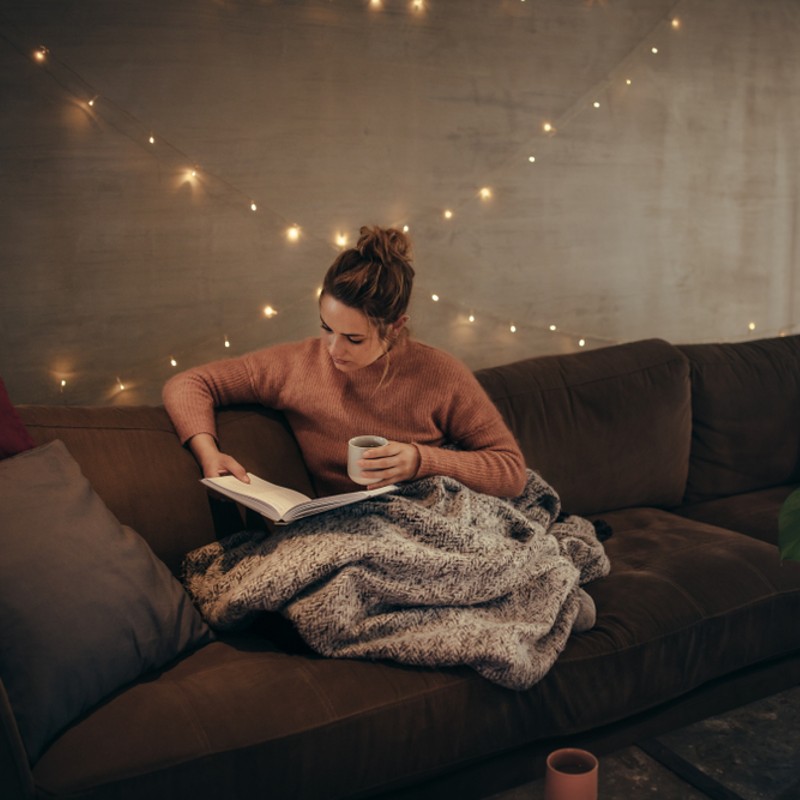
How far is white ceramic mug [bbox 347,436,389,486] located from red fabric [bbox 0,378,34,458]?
23.5 inches

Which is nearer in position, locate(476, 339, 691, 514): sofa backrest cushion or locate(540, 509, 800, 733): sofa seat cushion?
locate(540, 509, 800, 733): sofa seat cushion

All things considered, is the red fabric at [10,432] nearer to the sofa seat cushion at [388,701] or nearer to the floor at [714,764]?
the sofa seat cushion at [388,701]

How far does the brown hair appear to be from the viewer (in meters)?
1.94

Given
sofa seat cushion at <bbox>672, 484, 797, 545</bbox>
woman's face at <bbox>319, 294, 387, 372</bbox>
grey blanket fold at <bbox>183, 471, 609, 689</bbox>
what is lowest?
sofa seat cushion at <bbox>672, 484, 797, 545</bbox>

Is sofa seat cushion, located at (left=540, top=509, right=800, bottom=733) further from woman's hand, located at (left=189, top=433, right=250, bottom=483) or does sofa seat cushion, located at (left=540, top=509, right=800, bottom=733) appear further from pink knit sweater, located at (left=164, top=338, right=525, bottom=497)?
woman's hand, located at (left=189, top=433, right=250, bottom=483)

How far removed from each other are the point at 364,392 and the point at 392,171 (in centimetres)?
81

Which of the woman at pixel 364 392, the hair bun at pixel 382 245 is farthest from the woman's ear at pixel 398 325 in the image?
the hair bun at pixel 382 245

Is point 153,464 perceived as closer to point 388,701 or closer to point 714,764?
point 388,701

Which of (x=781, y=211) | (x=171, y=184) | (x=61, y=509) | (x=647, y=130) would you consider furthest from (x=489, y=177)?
(x=61, y=509)

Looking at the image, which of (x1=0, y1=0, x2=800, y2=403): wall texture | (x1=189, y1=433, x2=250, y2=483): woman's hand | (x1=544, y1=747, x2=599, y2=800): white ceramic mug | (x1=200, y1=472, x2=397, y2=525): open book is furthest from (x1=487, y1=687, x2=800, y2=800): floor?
(x1=0, y1=0, x2=800, y2=403): wall texture

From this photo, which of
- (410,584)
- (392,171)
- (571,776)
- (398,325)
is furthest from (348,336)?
(571,776)

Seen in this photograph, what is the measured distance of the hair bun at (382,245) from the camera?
1969 mm

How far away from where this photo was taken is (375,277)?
194 cm

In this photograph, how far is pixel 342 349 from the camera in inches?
78.7
